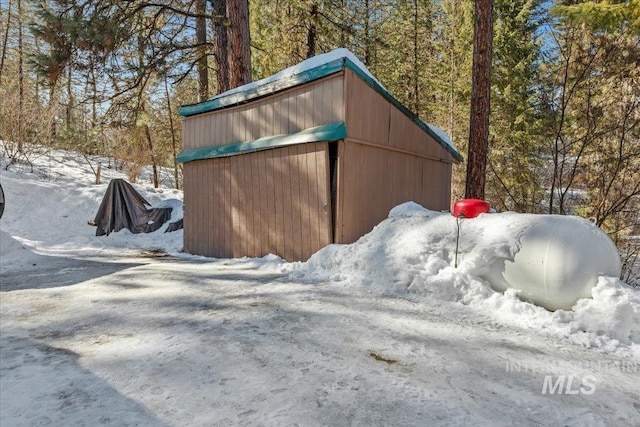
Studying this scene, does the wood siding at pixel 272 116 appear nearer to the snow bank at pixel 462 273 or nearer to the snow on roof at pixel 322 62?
the snow on roof at pixel 322 62

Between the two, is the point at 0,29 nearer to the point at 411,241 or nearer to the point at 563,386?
the point at 411,241

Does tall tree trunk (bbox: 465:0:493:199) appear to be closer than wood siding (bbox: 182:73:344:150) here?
No

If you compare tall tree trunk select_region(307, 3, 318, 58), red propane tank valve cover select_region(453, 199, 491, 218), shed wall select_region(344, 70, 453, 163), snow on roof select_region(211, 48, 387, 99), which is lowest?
red propane tank valve cover select_region(453, 199, 491, 218)

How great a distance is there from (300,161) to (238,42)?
13.8ft

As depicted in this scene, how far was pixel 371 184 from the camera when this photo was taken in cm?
544

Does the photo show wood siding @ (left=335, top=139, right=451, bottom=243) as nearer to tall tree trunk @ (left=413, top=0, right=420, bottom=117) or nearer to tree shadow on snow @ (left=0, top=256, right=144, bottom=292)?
tree shadow on snow @ (left=0, top=256, right=144, bottom=292)

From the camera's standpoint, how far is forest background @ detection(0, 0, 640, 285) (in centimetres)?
711

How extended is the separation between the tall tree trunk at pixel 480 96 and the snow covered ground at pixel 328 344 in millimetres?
2707

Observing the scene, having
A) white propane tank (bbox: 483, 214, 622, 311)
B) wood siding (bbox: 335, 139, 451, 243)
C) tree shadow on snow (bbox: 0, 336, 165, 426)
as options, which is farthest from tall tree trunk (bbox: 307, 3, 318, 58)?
tree shadow on snow (bbox: 0, 336, 165, 426)

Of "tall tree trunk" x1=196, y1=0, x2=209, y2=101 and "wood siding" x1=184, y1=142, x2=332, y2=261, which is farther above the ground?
"tall tree trunk" x1=196, y1=0, x2=209, y2=101

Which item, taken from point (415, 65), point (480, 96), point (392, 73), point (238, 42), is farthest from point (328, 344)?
point (415, 65)

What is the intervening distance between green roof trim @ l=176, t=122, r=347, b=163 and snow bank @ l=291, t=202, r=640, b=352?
1.45 metres

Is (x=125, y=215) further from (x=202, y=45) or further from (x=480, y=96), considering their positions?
(x=480, y=96)

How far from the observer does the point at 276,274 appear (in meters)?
4.78
